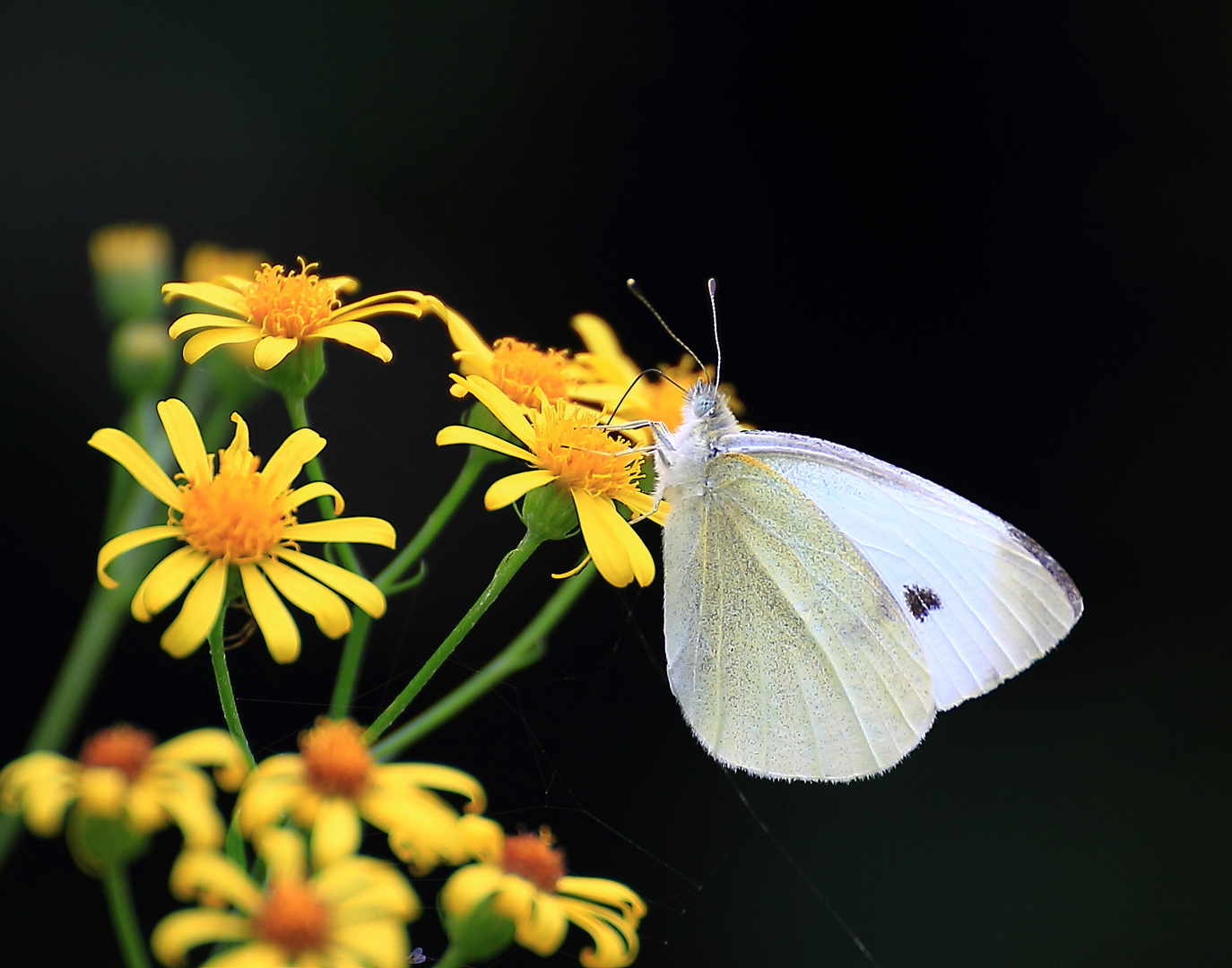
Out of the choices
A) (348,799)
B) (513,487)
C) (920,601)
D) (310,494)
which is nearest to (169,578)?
(310,494)

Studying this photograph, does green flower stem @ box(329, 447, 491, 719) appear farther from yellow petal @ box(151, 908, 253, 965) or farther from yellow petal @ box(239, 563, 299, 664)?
yellow petal @ box(151, 908, 253, 965)

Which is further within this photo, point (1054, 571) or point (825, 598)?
point (825, 598)

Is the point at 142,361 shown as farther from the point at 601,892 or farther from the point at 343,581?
the point at 601,892

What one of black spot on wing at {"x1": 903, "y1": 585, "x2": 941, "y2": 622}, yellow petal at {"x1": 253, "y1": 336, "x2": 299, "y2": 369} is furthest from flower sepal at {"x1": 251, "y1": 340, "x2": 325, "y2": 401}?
black spot on wing at {"x1": 903, "y1": 585, "x2": 941, "y2": 622}

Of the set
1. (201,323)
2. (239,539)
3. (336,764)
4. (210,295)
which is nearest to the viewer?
(336,764)

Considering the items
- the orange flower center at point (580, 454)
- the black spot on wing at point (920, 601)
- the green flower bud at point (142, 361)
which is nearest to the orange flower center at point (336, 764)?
the orange flower center at point (580, 454)

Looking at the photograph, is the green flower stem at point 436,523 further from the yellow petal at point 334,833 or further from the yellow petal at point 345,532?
the yellow petal at point 334,833

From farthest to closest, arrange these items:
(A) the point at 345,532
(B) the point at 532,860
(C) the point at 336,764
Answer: (A) the point at 345,532, (B) the point at 532,860, (C) the point at 336,764
